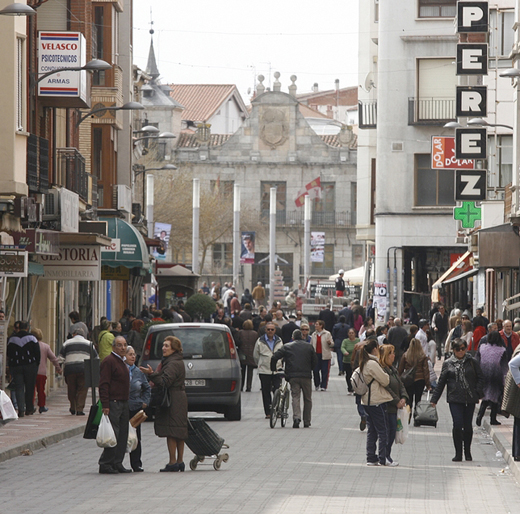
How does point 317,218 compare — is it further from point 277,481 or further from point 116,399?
point 277,481

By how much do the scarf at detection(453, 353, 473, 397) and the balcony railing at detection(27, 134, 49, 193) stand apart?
420 inches

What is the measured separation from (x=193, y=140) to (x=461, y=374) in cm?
7698

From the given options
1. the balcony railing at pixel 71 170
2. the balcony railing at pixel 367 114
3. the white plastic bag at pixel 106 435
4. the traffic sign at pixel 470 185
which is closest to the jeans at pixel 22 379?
the white plastic bag at pixel 106 435

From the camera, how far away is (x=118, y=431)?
13.6 metres

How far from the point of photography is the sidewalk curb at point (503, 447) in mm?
13893

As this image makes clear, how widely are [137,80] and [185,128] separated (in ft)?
154

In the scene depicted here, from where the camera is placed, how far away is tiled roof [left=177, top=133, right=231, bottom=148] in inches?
3568

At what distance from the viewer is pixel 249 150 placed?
89.1m

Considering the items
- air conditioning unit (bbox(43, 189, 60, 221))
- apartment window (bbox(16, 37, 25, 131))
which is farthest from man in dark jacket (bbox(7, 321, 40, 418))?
air conditioning unit (bbox(43, 189, 60, 221))

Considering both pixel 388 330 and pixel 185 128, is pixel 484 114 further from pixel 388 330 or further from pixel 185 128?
pixel 185 128

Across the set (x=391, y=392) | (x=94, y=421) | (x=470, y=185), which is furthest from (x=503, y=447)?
(x=470, y=185)

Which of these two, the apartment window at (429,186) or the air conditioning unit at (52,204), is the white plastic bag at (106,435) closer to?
the air conditioning unit at (52,204)

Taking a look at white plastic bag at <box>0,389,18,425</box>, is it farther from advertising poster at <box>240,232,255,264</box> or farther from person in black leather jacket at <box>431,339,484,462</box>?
advertising poster at <box>240,232,255,264</box>

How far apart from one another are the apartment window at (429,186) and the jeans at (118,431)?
33796 mm
